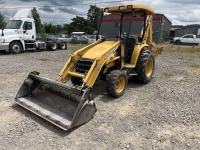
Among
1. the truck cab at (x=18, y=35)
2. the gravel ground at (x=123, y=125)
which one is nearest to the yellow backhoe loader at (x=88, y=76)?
the gravel ground at (x=123, y=125)

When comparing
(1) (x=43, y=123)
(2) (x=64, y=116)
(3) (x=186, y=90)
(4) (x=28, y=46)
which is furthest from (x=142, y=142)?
(4) (x=28, y=46)

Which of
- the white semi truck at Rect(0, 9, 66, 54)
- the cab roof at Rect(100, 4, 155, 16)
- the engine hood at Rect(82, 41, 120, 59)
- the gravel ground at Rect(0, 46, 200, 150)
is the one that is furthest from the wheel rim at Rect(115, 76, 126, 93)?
the white semi truck at Rect(0, 9, 66, 54)

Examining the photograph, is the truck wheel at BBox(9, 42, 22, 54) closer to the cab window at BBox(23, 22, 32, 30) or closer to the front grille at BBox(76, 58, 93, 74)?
the cab window at BBox(23, 22, 32, 30)

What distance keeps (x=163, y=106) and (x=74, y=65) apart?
2.50 meters

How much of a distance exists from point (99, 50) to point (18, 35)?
10476mm

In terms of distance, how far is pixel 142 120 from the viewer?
14.7 feet

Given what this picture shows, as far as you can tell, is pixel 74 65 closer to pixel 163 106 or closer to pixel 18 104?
pixel 18 104

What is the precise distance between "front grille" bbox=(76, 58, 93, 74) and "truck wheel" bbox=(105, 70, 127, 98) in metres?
Result: 0.56

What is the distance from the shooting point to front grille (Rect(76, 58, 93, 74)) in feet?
17.8

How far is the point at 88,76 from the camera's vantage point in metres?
4.92

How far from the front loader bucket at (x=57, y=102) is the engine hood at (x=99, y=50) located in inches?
48.3

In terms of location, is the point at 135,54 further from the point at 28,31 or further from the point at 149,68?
the point at 28,31

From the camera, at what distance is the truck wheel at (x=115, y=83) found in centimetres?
527

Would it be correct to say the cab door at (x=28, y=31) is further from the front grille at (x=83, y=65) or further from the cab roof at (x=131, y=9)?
the front grille at (x=83, y=65)
